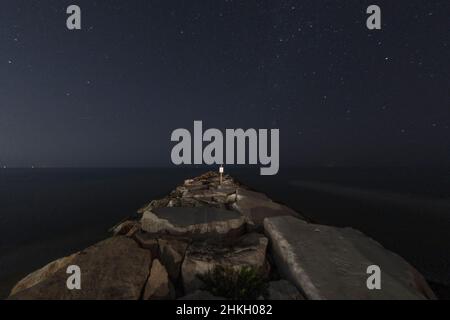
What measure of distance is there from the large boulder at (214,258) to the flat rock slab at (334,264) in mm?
821

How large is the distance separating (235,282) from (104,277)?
317 centimetres

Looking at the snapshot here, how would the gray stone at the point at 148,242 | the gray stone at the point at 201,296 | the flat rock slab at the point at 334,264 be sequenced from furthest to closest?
the gray stone at the point at 148,242 → the flat rock slab at the point at 334,264 → the gray stone at the point at 201,296

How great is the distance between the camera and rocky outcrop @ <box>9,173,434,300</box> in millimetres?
5191

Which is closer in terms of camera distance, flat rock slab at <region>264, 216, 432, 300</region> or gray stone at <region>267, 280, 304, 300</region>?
gray stone at <region>267, 280, 304, 300</region>

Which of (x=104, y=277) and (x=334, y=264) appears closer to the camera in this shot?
(x=104, y=277)

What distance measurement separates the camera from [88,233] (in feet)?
79.5

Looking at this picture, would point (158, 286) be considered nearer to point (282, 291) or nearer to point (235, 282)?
point (235, 282)

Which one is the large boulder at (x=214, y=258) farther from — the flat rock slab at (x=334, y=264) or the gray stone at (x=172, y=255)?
the flat rock slab at (x=334, y=264)

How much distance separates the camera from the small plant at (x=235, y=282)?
16.9ft

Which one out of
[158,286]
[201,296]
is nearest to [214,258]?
[201,296]

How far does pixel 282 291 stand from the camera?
530 cm

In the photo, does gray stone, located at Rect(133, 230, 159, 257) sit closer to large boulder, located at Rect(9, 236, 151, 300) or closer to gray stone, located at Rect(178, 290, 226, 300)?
large boulder, located at Rect(9, 236, 151, 300)

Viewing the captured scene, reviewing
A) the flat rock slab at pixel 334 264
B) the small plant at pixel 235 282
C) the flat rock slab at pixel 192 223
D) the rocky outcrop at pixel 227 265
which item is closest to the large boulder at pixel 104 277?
the rocky outcrop at pixel 227 265

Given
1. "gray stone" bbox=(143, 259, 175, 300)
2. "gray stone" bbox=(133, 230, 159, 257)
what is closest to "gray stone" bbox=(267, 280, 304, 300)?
"gray stone" bbox=(143, 259, 175, 300)
